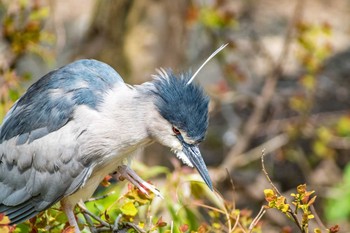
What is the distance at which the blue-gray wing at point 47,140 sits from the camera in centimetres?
288

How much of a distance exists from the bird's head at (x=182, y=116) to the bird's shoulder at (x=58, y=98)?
28cm

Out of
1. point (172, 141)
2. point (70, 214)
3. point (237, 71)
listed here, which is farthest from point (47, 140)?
point (237, 71)

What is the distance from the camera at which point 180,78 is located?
112 inches

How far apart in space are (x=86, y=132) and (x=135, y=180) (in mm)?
282

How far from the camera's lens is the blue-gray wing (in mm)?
2885

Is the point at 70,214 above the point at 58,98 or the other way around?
the other way around

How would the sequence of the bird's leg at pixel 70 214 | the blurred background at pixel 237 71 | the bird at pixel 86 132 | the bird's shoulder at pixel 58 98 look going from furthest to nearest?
1. the blurred background at pixel 237 71
2. the bird's shoulder at pixel 58 98
3. the bird at pixel 86 132
4. the bird's leg at pixel 70 214

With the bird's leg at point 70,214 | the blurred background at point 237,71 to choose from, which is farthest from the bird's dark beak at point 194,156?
the blurred background at point 237,71

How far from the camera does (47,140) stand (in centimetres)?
293

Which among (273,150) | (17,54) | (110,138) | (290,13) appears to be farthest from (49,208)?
(290,13)

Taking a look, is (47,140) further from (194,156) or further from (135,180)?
(194,156)

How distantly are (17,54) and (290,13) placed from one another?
5.01 meters

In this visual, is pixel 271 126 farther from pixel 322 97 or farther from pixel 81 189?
pixel 81 189

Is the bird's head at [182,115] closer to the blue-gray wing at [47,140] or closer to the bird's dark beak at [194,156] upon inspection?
the bird's dark beak at [194,156]
